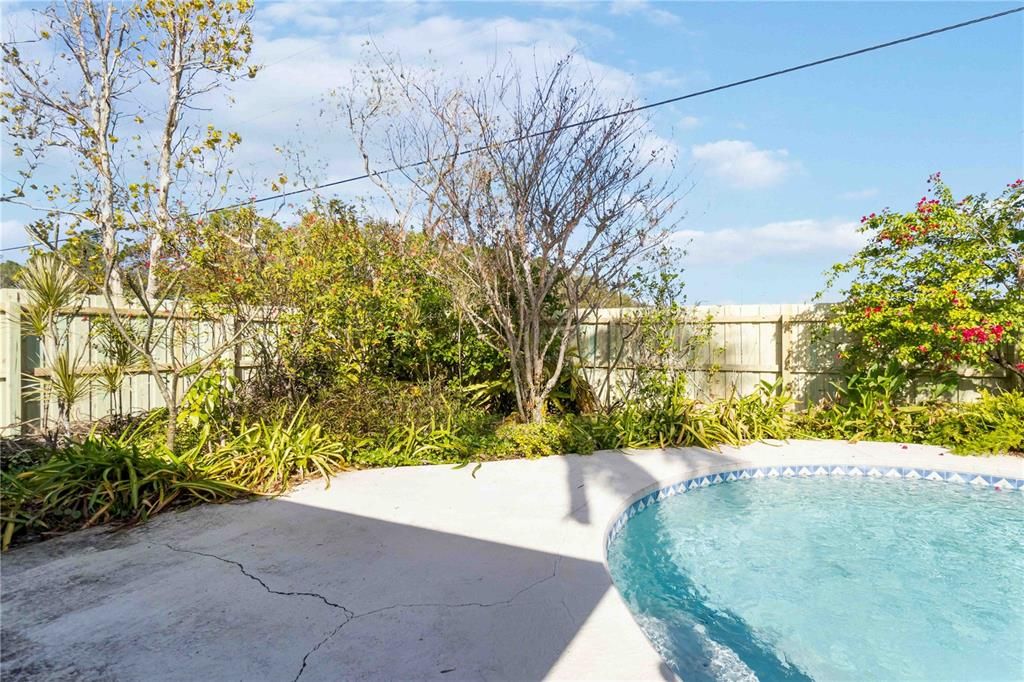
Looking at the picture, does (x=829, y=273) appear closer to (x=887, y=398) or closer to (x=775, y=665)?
(x=887, y=398)

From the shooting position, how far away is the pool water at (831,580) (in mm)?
2553

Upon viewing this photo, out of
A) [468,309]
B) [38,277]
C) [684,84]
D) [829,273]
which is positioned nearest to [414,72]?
[468,309]

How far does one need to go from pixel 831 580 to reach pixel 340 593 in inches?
109

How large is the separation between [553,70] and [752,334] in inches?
157

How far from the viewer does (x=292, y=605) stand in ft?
7.82

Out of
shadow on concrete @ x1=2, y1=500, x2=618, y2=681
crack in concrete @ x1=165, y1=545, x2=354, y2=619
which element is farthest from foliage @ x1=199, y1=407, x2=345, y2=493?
crack in concrete @ x1=165, y1=545, x2=354, y2=619

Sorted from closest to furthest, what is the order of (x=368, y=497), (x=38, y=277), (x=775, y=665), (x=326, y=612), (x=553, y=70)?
(x=326, y=612) < (x=775, y=665) < (x=368, y=497) < (x=38, y=277) < (x=553, y=70)

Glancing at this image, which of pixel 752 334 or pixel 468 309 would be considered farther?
pixel 752 334

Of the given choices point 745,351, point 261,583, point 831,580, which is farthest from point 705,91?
point 261,583

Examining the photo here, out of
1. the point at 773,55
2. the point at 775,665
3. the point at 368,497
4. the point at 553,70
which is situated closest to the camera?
the point at 775,665

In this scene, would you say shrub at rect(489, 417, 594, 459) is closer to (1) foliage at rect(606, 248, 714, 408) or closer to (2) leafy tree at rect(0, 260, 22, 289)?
(1) foliage at rect(606, 248, 714, 408)

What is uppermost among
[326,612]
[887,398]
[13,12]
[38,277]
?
[13,12]

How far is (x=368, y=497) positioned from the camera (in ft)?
12.9

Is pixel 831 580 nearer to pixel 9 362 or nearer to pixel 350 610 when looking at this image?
pixel 350 610
